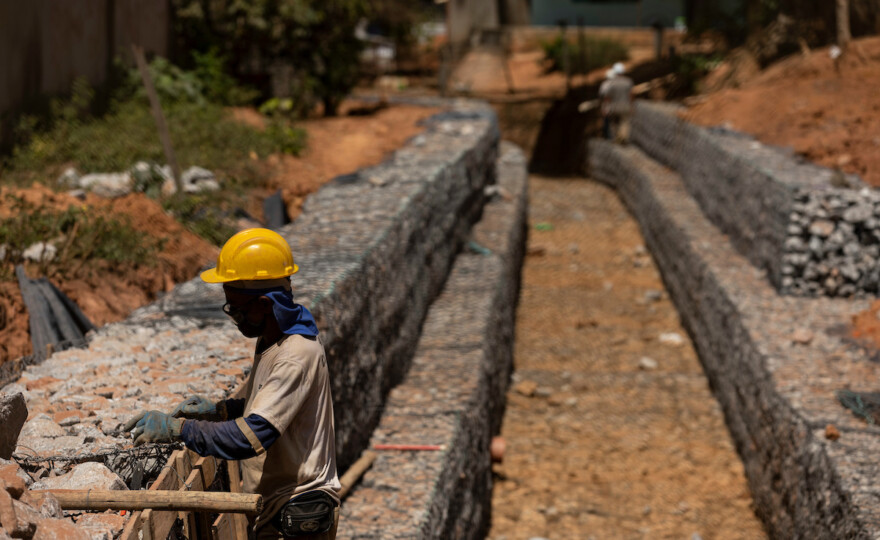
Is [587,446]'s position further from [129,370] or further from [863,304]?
[129,370]

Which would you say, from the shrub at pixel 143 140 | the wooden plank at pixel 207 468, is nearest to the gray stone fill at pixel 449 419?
the wooden plank at pixel 207 468

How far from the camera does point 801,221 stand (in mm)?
7129

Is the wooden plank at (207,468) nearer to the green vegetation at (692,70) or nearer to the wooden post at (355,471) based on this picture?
the wooden post at (355,471)

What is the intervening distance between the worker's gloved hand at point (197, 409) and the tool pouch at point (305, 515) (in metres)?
0.42

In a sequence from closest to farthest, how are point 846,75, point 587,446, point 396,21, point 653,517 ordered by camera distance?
point 653,517 < point 587,446 < point 846,75 < point 396,21

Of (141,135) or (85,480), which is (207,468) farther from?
(141,135)

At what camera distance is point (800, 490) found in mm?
4980

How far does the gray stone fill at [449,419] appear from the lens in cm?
430

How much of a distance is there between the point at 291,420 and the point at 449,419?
263 cm

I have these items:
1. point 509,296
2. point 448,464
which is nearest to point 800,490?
point 448,464

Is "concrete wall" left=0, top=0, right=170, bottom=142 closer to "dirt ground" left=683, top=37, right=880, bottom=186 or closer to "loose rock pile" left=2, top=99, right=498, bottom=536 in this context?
"loose rock pile" left=2, top=99, right=498, bottom=536

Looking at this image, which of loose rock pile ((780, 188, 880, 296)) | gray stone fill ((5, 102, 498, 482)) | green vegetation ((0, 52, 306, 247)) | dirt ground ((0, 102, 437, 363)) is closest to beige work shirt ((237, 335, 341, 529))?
gray stone fill ((5, 102, 498, 482))

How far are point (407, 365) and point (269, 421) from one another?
3437 mm

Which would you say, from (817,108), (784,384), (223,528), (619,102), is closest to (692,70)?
(619,102)
